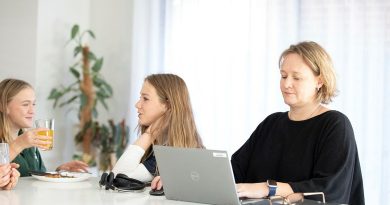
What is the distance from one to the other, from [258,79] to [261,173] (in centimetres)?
194

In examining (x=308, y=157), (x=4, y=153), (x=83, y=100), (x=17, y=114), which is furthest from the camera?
(x=83, y=100)

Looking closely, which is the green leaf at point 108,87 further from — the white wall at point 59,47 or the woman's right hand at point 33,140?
the woman's right hand at point 33,140

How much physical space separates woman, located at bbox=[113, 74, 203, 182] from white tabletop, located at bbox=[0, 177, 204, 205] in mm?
344

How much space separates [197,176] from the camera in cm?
221

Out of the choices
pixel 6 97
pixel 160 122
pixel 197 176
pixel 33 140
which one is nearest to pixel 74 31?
pixel 6 97

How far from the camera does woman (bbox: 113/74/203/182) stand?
296 centimetres

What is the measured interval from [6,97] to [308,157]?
5.68ft

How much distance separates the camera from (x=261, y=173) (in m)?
2.79

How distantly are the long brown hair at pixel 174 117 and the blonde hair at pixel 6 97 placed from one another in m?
0.76

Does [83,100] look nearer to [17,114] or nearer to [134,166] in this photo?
[17,114]

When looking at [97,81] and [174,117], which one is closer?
[174,117]

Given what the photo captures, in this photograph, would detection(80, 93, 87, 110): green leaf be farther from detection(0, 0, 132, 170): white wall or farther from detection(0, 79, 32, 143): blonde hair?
detection(0, 79, 32, 143): blonde hair

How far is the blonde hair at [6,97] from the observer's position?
3.34 meters

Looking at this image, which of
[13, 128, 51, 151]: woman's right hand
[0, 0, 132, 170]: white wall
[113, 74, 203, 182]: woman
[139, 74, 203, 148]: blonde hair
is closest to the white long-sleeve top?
[113, 74, 203, 182]: woman
